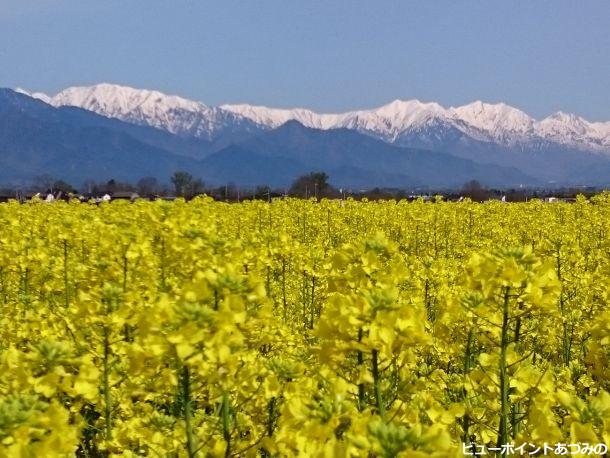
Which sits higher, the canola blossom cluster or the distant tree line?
the distant tree line

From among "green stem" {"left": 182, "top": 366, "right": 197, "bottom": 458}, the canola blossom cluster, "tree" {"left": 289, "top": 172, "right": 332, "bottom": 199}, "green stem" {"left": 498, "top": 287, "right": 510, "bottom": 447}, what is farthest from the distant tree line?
"green stem" {"left": 182, "top": 366, "right": 197, "bottom": 458}

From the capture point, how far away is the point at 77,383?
11.1 feet

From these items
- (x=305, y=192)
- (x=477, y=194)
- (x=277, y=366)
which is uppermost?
(x=477, y=194)

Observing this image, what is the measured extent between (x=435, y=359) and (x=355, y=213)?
51.8 ft

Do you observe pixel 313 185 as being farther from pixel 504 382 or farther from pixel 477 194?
pixel 504 382

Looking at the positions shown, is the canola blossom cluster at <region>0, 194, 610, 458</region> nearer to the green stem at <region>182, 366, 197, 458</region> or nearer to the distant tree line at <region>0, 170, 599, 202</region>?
the green stem at <region>182, 366, 197, 458</region>

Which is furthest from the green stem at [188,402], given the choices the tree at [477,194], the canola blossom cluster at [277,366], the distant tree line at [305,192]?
the tree at [477,194]

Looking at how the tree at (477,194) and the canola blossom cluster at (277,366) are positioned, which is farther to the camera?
the tree at (477,194)

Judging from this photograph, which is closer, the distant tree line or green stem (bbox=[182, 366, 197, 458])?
green stem (bbox=[182, 366, 197, 458])

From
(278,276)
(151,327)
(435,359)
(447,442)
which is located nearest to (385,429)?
(447,442)

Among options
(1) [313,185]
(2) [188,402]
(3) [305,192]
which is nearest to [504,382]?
(2) [188,402]

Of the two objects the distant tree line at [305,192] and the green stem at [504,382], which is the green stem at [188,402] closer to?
the green stem at [504,382]

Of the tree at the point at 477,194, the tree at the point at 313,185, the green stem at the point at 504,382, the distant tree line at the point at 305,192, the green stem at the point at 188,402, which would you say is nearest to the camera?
the green stem at the point at 188,402

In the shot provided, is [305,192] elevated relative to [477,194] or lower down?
lower down
